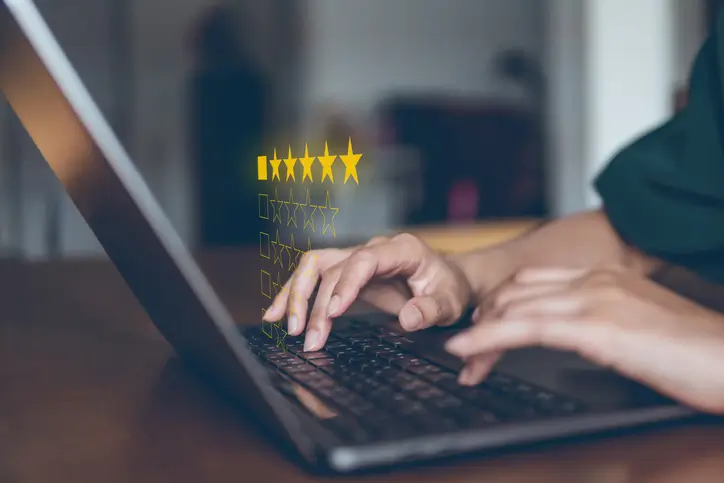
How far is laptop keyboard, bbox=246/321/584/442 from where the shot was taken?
36 centimetres

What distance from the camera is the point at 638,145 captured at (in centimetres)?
83

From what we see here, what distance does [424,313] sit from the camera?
24.5 inches

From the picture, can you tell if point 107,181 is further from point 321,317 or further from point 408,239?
point 408,239

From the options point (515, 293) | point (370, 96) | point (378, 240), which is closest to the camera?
point (515, 293)

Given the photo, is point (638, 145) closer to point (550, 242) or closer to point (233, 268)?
point (550, 242)

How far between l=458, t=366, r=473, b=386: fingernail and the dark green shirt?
43 centimetres

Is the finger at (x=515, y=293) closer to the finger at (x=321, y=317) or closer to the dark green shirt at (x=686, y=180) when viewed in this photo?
the finger at (x=321, y=317)

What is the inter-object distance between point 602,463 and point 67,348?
49 centimetres

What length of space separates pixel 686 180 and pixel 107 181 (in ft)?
1.92

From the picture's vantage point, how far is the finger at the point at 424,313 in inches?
23.6

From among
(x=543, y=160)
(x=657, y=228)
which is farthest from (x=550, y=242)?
(x=543, y=160)

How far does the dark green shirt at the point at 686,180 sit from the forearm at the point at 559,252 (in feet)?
0.10
